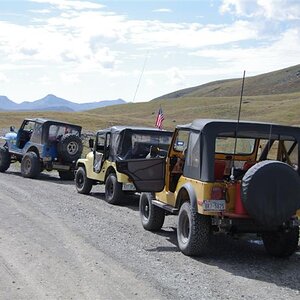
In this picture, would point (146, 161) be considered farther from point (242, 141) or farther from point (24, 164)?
point (24, 164)

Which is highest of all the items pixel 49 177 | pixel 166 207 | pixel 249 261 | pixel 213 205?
pixel 213 205

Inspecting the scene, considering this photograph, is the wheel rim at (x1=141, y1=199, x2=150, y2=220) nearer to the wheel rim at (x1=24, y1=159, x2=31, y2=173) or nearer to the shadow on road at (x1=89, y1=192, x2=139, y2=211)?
the shadow on road at (x1=89, y1=192, x2=139, y2=211)

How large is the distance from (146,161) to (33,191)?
640cm

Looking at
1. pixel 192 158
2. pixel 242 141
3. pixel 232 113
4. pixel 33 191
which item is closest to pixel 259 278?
pixel 192 158

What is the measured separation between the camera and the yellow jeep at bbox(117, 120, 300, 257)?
7781 millimetres

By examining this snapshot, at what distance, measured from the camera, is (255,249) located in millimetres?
9523

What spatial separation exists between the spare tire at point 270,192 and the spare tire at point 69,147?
40.6 feet

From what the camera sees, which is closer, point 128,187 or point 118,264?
point 118,264

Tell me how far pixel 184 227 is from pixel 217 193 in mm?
1025

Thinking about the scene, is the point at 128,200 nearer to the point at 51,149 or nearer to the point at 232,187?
the point at 51,149

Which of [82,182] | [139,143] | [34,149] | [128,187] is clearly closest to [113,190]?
[128,187]

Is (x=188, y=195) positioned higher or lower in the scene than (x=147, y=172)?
lower

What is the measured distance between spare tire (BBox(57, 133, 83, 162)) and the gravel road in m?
7.35

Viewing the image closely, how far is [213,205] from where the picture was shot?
26.2 ft
